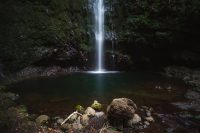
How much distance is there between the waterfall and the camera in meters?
16.4

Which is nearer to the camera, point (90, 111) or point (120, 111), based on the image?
point (120, 111)

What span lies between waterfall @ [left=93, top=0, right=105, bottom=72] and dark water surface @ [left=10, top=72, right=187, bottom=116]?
4.35 feet

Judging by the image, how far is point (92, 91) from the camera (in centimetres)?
1208

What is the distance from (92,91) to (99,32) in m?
5.58

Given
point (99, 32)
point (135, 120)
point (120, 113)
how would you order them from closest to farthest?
1. point (120, 113)
2. point (135, 120)
3. point (99, 32)

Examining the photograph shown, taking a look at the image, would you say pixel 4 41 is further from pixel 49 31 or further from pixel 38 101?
pixel 38 101

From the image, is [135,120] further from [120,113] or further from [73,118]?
[73,118]

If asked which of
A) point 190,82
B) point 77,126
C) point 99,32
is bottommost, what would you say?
point 77,126

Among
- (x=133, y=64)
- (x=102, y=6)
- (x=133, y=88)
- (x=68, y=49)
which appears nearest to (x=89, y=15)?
(x=102, y=6)

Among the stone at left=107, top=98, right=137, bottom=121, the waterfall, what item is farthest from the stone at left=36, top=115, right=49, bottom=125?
the waterfall

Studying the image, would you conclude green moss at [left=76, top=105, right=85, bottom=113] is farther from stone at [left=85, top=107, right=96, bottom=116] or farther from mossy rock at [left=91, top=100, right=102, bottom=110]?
mossy rock at [left=91, top=100, right=102, bottom=110]

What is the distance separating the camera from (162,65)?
1658 centimetres

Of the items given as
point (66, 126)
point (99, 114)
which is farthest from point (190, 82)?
point (66, 126)

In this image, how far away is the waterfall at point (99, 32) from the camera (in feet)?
53.9
